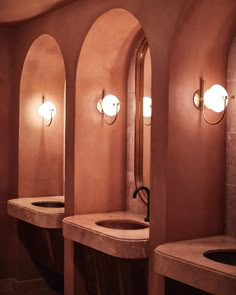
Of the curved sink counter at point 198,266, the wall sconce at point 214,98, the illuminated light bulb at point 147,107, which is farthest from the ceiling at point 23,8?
the curved sink counter at point 198,266

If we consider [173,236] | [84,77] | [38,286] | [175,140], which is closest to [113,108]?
[84,77]

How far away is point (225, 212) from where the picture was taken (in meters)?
3.56

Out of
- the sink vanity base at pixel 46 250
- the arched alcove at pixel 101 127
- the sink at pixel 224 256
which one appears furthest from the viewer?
the sink vanity base at pixel 46 250

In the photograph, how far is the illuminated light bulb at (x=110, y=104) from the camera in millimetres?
4246

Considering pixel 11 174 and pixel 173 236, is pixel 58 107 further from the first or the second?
pixel 173 236

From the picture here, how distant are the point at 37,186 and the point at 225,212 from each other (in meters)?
2.45

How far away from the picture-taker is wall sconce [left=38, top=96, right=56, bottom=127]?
206 inches

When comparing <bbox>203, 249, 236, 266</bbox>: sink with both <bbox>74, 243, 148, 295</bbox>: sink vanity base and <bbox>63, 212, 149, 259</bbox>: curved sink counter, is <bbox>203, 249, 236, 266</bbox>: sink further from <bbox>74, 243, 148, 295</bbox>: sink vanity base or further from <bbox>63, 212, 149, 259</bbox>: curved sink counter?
<bbox>74, 243, 148, 295</bbox>: sink vanity base

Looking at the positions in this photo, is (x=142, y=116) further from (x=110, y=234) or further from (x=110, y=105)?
(x=110, y=234)

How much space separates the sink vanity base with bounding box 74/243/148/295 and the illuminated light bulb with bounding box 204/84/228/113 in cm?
132

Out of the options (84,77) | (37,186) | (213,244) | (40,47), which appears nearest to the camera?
(213,244)

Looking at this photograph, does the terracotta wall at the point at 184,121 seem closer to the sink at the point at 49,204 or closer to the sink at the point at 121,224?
the sink at the point at 121,224

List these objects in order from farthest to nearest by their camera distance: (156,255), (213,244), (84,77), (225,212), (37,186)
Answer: (37,186)
(84,77)
(225,212)
(213,244)
(156,255)

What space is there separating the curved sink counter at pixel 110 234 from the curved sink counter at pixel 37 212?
0.30 m
